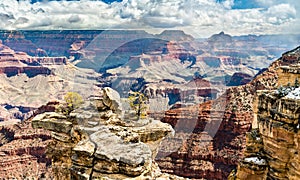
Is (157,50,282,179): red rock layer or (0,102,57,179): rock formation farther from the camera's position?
(0,102,57,179): rock formation

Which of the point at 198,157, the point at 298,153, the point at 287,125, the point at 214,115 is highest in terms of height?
the point at 287,125

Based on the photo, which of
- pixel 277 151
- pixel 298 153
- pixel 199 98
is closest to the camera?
pixel 298 153

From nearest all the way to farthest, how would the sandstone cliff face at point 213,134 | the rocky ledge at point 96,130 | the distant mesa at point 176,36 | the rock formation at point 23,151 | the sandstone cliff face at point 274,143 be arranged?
1. the rocky ledge at point 96,130
2. the sandstone cliff face at point 274,143
3. the sandstone cliff face at point 213,134
4. the rock formation at point 23,151
5. the distant mesa at point 176,36

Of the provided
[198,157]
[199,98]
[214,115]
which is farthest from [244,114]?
[199,98]

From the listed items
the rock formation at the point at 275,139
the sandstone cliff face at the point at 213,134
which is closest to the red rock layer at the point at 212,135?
the sandstone cliff face at the point at 213,134

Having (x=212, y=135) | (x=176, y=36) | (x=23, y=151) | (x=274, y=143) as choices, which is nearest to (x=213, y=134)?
(x=212, y=135)

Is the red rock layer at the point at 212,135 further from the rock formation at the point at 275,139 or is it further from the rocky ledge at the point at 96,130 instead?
the rock formation at the point at 275,139

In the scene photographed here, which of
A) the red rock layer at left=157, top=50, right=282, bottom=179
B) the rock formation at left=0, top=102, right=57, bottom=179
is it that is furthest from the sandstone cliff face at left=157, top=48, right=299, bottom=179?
the rock formation at left=0, top=102, right=57, bottom=179

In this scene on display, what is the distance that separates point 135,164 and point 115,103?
10.8 meters

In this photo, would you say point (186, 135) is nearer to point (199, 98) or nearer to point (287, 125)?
point (287, 125)

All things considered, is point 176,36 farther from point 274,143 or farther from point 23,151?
point 274,143

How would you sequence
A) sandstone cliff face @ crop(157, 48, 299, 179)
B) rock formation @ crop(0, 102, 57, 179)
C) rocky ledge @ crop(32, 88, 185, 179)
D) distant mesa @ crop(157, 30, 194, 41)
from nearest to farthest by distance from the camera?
rocky ledge @ crop(32, 88, 185, 179) → sandstone cliff face @ crop(157, 48, 299, 179) → rock formation @ crop(0, 102, 57, 179) → distant mesa @ crop(157, 30, 194, 41)

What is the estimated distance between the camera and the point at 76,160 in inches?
419

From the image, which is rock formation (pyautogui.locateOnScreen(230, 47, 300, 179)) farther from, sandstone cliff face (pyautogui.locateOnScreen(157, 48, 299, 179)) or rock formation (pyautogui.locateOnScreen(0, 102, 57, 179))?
rock formation (pyautogui.locateOnScreen(0, 102, 57, 179))
